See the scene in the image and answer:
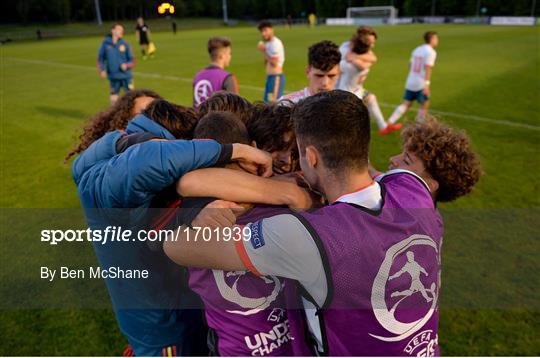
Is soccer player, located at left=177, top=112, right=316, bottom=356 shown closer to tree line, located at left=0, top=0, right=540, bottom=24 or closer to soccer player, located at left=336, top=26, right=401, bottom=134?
soccer player, located at left=336, top=26, right=401, bottom=134

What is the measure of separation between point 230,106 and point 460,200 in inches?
181

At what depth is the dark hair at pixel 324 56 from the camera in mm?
4637

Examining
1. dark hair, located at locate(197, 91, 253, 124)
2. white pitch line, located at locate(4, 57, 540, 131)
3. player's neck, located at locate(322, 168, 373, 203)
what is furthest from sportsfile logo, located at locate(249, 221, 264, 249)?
white pitch line, located at locate(4, 57, 540, 131)

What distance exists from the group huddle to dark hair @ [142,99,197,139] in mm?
12

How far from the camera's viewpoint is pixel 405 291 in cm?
151

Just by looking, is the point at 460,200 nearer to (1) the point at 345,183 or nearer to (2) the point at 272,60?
(1) the point at 345,183

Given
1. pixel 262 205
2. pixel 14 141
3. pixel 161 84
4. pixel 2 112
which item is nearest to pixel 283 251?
pixel 262 205

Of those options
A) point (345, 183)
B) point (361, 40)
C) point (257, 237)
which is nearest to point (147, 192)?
point (257, 237)

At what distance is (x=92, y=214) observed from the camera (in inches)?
78.3

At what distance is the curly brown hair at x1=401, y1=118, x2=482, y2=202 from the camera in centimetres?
221

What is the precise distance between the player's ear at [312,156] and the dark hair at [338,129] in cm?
2

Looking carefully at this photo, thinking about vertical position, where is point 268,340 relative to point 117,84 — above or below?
below

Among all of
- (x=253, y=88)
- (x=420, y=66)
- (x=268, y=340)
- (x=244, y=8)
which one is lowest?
(x=253, y=88)

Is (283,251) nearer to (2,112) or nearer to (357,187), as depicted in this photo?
(357,187)
